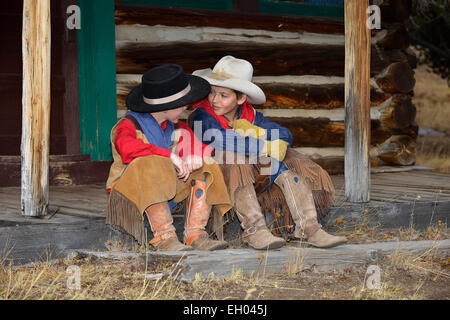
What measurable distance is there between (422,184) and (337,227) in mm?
1554

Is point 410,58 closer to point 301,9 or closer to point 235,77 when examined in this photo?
point 301,9

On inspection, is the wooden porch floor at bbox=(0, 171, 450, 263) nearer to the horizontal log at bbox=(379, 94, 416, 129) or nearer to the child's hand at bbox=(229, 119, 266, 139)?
the child's hand at bbox=(229, 119, 266, 139)

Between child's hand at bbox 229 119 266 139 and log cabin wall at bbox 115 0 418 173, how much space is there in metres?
2.16

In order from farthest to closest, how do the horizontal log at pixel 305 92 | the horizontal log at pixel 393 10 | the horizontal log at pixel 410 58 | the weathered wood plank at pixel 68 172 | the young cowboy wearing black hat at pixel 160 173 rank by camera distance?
the horizontal log at pixel 410 58, the horizontal log at pixel 393 10, the horizontal log at pixel 305 92, the weathered wood plank at pixel 68 172, the young cowboy wearing black hat at pixel 160 173

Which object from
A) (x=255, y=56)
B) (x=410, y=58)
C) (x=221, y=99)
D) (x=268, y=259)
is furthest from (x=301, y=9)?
(x=268, y=259)

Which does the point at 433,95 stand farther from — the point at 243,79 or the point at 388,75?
the point at 243,79

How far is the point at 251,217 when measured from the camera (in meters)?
3.84

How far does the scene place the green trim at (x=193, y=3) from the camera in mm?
6073

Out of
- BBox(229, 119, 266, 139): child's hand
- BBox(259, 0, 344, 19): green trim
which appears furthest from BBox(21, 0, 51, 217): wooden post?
BBox(259, 0, 344, 19): green trim

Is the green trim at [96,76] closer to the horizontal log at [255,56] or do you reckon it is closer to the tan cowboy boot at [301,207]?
the horizontal log at [255,56]

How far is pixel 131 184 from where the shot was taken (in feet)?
12.2

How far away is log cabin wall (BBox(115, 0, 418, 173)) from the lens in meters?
6.02

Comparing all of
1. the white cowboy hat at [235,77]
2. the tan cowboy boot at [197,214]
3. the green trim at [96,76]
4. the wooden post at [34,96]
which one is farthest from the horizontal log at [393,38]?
the wooden post at [34,96]

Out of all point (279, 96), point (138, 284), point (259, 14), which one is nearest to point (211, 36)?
point (259, 14)
